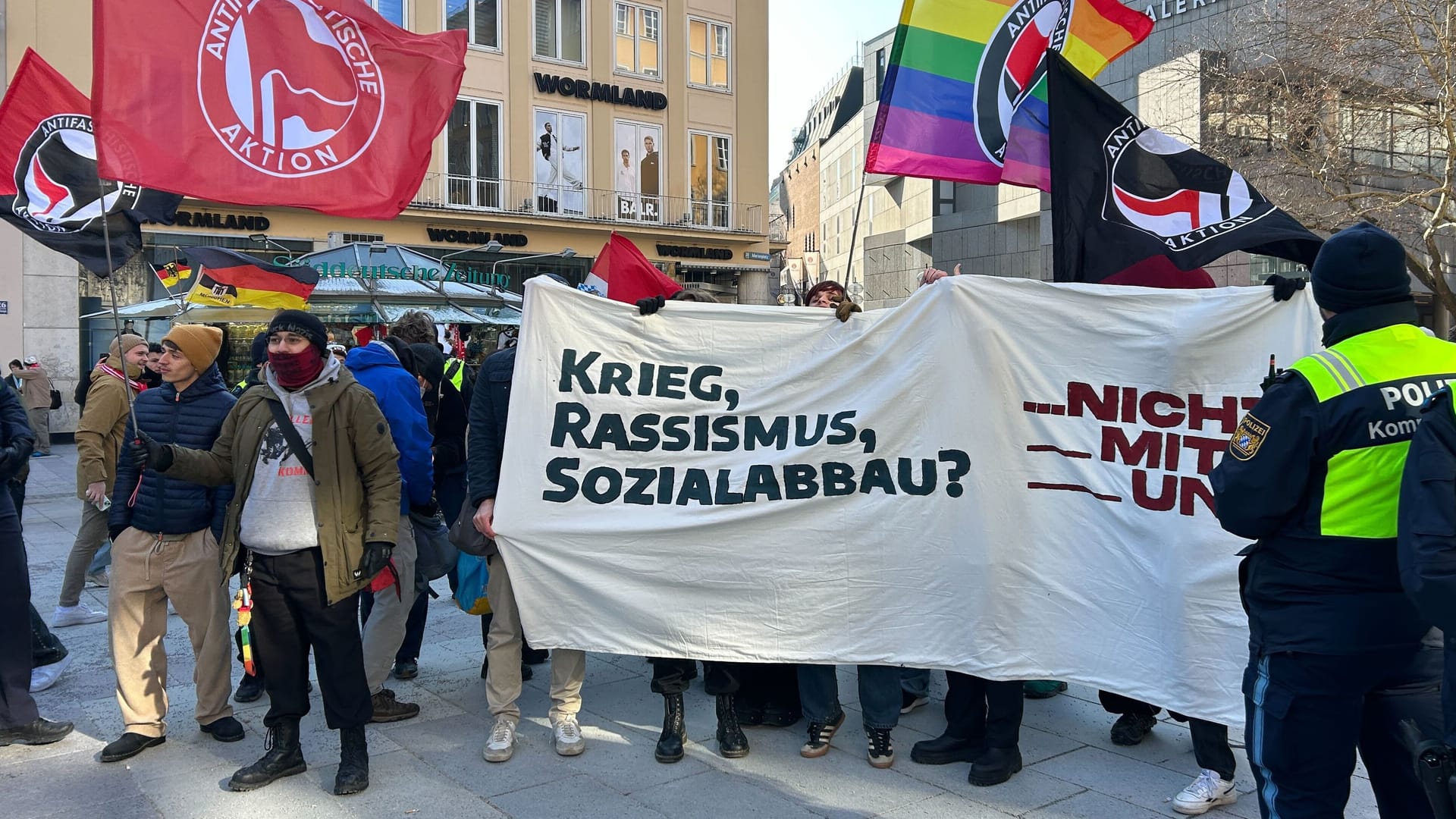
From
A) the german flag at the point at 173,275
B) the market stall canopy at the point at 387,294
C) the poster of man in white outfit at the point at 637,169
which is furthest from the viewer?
the poster of man in white outfit at the point at 637,169

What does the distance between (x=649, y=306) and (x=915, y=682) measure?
90.4 inches

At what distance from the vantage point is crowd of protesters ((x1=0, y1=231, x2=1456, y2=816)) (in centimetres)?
431

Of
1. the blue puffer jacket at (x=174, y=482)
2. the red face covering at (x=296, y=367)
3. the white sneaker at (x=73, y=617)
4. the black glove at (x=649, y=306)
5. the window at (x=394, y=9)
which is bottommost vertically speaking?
the white sneaker at (x=73, y=617)

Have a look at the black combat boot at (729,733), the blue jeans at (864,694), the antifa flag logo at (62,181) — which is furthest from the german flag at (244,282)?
the blue jeans at (864,694)

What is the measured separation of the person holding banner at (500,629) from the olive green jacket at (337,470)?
1.29 feet

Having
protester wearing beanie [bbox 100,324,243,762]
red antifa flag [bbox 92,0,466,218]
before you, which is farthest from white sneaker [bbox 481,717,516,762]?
red antifa flag [bbox 92,0,466,218]

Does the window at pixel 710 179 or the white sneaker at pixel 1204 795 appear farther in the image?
the window at pixel 710 179

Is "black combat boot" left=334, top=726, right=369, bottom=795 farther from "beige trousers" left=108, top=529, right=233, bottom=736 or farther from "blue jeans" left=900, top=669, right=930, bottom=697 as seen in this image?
"blue jeans" left=900, top=669, right=930, bottom=697

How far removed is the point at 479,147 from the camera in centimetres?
2836

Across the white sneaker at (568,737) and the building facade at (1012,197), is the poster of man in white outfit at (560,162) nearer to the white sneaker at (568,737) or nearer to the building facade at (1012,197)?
the building facade at (1012,197)

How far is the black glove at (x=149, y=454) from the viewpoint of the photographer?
4.16m

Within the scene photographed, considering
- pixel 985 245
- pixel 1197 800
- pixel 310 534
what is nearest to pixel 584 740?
pixel 310 534

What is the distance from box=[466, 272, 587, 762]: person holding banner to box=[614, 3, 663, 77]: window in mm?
27036

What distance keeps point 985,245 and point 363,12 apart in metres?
29.6
